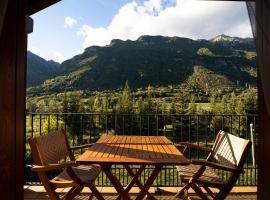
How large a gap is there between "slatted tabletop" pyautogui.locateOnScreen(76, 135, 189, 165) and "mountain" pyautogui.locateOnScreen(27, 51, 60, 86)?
26.4m

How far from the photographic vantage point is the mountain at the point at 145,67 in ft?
87.0

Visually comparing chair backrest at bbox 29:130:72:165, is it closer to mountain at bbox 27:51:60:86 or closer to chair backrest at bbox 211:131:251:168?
chair backrest at bbox 211:131:251:168

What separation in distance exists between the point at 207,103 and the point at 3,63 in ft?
73.6

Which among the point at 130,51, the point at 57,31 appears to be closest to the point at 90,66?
the point at 130,51

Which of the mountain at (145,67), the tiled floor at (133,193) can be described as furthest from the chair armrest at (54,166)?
the mountain at (145,67)

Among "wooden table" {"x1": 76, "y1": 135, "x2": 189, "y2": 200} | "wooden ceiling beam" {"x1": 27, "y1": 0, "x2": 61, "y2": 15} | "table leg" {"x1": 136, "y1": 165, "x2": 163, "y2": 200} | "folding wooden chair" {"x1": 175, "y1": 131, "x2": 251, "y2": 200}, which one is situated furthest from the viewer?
"wooden ceiling beam" {"x1": 27, "y1": 0, "x2": 61, "y2": 15}

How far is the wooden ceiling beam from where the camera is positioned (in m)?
3.09

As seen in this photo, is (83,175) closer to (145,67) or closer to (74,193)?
(74,193)

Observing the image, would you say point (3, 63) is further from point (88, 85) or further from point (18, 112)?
point (88, 85)

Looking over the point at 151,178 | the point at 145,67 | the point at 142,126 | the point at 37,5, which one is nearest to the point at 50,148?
the point at 151,178

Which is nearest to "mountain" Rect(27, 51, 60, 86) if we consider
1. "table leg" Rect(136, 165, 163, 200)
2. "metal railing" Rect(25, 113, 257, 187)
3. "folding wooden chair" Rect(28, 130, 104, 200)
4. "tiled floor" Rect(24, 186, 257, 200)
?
"metal railing" Rect(25, 113, 257, 187)

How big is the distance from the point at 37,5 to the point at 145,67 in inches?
1061

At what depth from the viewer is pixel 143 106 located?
18812 mm

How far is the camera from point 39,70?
33562 mm
